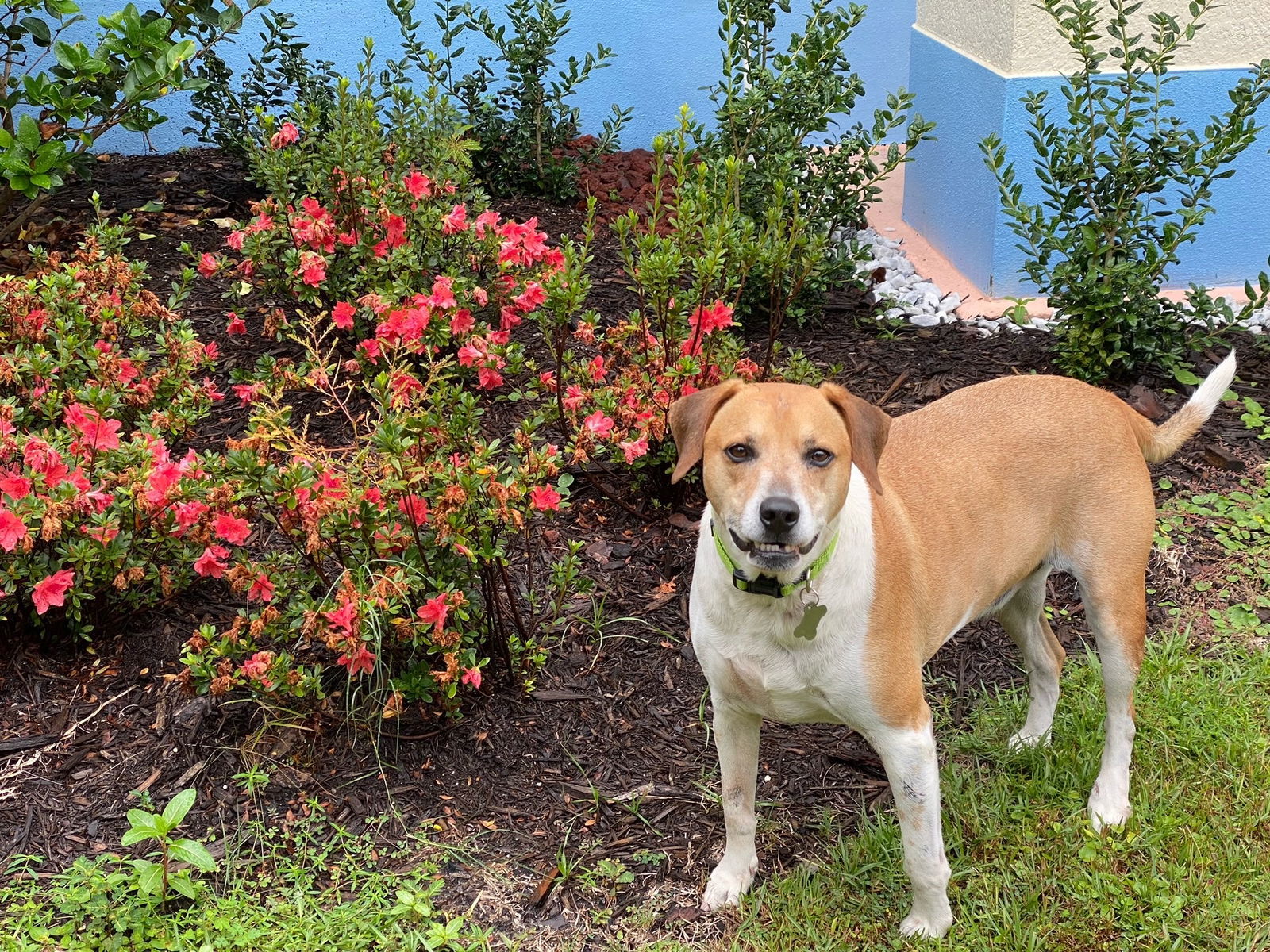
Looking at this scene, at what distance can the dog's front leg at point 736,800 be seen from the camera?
127 inches

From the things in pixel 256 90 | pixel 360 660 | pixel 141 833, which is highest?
pixel 256 90

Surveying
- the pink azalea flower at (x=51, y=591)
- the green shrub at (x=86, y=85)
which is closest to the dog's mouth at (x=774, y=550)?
the pink azalea flower at (x=51, y=591)

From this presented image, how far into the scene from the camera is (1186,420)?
370 cm

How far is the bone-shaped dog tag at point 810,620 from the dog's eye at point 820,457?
1.12ft

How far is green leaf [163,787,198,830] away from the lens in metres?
3.11

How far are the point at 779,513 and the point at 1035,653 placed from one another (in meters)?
1.58

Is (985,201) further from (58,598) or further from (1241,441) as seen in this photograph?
(58,598)

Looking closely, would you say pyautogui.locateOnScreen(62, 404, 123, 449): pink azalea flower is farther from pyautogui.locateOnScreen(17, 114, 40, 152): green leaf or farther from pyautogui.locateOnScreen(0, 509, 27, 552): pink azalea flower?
pyautogui.locateOnScreen(17, 114, 40, 152): green leaf

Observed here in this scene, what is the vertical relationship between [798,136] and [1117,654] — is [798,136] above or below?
above

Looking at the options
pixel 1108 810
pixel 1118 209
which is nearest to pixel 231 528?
pixel 1108 810

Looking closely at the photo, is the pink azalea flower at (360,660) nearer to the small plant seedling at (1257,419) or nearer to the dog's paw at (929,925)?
the dog's paw at (929,925)

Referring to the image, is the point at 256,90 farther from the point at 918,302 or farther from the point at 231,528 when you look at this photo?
the point at 231,528

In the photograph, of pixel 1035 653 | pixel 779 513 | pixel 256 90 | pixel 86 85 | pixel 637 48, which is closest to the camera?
pixel 779 513

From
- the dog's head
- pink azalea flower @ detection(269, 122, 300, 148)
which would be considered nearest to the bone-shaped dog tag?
the dog's head
